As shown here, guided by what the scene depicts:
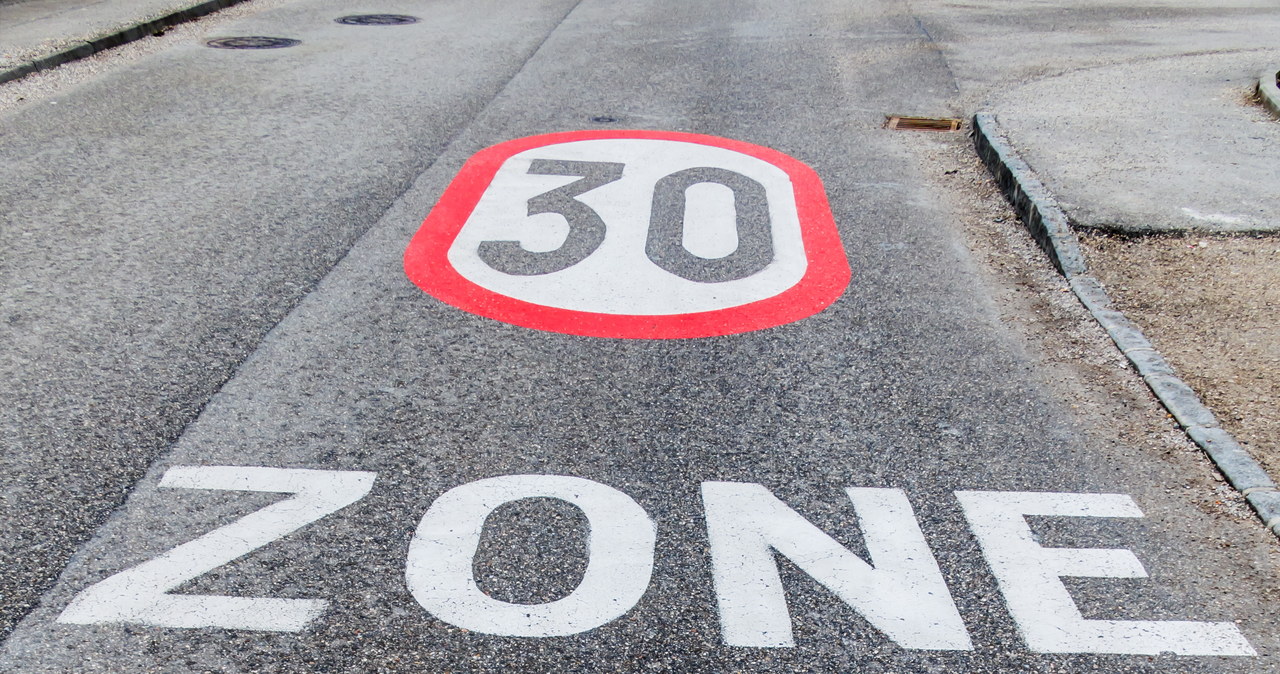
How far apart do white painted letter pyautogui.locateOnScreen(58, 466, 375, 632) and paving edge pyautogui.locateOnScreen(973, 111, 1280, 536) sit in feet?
10.9

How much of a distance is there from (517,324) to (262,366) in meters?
1.26

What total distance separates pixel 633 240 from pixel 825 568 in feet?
11.2

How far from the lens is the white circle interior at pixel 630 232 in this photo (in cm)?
598

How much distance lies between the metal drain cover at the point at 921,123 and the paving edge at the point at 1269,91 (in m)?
2.43

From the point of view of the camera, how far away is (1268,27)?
42.9ft

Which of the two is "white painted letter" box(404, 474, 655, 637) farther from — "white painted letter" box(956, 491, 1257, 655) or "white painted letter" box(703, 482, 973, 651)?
"white painted letter" box(956, 491, 1257, 655)

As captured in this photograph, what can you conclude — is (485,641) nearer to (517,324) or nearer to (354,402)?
(354,402)

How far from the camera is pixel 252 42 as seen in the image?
12.5m

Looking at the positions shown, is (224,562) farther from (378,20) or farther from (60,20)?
(378,20)

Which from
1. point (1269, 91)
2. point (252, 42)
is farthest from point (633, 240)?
point (252, 42)

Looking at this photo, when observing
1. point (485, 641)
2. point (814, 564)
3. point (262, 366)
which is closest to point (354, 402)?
point (262, 366)

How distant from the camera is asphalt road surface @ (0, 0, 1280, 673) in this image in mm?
3455

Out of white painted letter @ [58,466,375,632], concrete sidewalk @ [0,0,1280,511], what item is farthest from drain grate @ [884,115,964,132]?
white painted letter @ [58,466,375,632]

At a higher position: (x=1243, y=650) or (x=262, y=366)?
(x=262, y=366)
